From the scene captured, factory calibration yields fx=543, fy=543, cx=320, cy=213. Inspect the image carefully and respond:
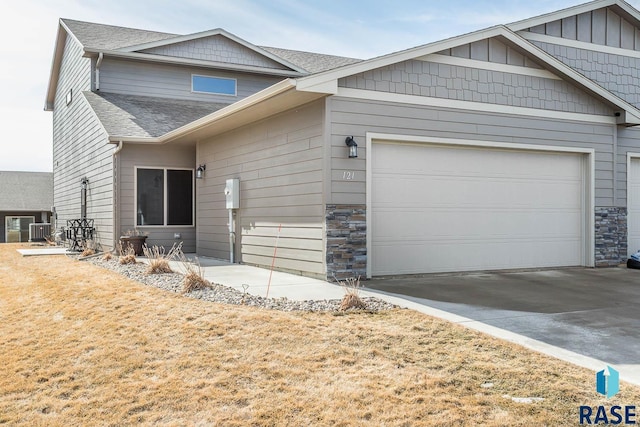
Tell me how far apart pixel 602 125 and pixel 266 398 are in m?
8.90

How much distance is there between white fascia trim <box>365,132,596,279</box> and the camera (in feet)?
25.9

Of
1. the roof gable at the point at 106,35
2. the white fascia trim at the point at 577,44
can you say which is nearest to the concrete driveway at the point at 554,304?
the white fascia trim at the point at 577,44

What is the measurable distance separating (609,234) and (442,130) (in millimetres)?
4025

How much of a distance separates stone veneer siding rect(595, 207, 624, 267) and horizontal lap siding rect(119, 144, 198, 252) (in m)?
8.49

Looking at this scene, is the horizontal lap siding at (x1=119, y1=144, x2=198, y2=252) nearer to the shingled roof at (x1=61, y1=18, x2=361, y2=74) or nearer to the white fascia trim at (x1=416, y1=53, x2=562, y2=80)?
the shingled roof at (x1=61, y1=18, x2=361, y2=74)

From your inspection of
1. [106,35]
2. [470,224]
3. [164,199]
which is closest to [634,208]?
[470,224]

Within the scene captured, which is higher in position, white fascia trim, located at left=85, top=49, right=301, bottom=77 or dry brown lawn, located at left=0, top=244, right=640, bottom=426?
white fascia trim, located at left=85, top=49, right=301, bottom=77

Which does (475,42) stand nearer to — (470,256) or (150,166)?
(470,256)

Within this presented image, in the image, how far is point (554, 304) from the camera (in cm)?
614

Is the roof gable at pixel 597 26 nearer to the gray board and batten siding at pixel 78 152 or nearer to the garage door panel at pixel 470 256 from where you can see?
the garage door panel at pixel 470 256

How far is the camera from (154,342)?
463 centimetres

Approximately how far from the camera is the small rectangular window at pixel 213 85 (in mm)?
15500

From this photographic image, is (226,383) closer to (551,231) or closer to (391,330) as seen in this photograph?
(391,330)

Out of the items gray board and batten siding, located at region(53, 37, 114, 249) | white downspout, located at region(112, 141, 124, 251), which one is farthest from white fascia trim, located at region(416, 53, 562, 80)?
gray board and batten siding, located at region(53, 37, 114, 249)
